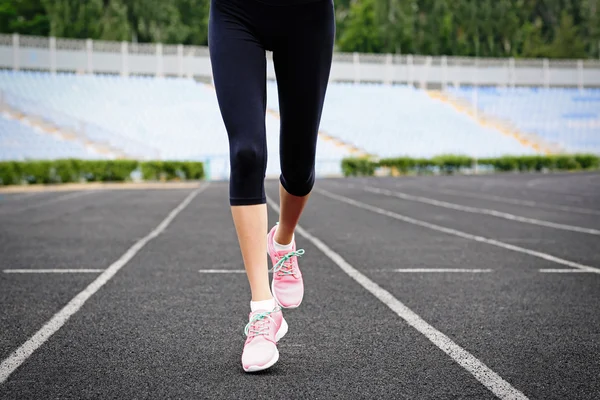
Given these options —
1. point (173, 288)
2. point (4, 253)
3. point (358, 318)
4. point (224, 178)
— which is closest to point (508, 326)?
point (358, 318)

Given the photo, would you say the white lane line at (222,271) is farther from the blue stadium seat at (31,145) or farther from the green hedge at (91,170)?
the blue stadium seat at (31,145)

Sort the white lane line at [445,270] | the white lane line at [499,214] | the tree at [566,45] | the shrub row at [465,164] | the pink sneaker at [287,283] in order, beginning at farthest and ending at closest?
the tree at [566,45], the shrub row at [465,164], the white lane line at [499,214], the white lane line at [445,270], the pink sneaker at [287,283]

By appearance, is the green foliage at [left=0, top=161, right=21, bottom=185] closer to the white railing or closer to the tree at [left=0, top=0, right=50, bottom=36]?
the white railing

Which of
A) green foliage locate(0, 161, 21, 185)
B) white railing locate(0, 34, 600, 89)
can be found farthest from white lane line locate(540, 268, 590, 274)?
white railing locate(0, 34, 600, 89)

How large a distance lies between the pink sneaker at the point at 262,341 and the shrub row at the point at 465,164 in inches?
1403

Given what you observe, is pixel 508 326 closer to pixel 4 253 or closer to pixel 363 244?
pixel 363 244

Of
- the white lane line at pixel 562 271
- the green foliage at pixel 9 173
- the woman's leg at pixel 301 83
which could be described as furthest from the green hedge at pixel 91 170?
the woman's leg at pixel 301 83

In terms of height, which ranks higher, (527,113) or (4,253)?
(527,113)

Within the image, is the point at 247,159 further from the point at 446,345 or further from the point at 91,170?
the point at 91,170

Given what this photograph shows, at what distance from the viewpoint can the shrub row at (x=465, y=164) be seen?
39094 mm

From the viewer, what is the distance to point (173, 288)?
5.39 m

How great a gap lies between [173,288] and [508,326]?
2.38m

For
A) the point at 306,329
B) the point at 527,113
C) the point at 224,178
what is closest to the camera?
the point at 306,329

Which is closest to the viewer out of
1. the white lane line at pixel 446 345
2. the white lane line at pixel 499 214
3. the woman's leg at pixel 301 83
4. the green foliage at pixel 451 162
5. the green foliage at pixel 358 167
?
the white lane line at pixel 446 345
